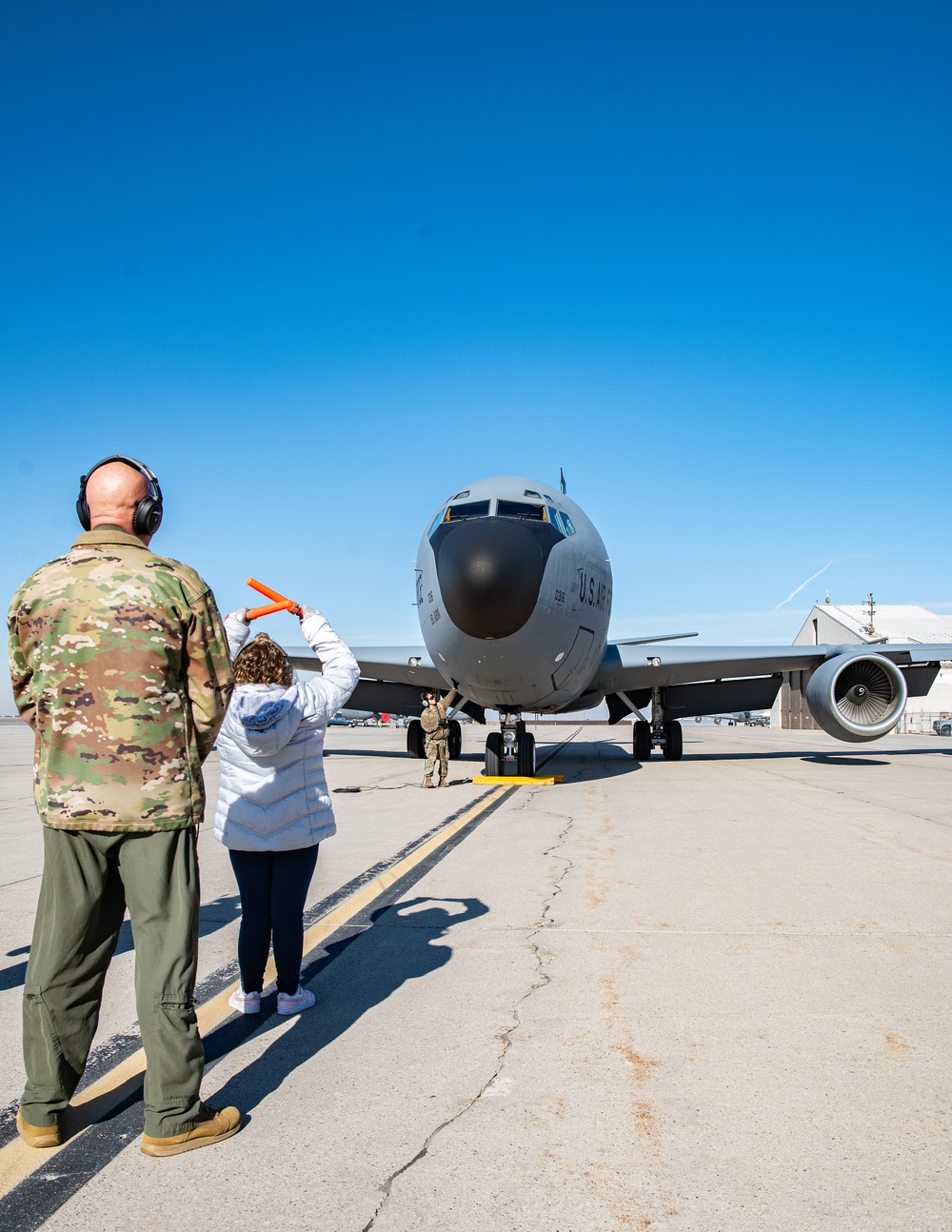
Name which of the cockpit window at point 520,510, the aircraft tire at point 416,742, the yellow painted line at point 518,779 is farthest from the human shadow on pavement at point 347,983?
the aircraft tire at point 416,742

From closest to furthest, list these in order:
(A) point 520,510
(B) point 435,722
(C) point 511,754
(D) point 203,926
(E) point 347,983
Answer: (E) point 347,983 < (D) point 203,926 < (A) point 520,510 < (B) point 435,722 < (C) point 511,754

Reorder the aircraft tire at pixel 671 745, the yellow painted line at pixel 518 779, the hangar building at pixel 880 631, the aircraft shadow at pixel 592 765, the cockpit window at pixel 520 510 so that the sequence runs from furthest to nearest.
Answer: the hangar building at pixel 880 631, the aircraft tire at pixel 671 745, the aircraft shadow at pixel 592 765, the yellow painted line at pixel 518 779, the cockpit window at pixel 520 510

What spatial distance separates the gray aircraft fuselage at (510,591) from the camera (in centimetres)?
1034

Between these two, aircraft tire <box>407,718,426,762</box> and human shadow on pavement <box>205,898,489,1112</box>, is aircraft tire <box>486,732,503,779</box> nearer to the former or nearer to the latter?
aircraft tire <box>407,718,426,762</box>

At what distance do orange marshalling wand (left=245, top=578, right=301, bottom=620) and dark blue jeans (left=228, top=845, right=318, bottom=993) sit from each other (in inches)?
35.8

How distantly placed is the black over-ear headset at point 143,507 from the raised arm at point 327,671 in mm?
733

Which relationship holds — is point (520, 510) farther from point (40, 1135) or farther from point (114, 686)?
point (40, 1135)

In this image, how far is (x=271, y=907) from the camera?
133 inches

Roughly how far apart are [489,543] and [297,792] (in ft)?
23.5

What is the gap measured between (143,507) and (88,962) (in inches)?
51.9

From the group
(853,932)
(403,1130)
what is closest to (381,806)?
(853,932)

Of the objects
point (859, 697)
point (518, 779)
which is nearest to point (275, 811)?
point (518, 779)

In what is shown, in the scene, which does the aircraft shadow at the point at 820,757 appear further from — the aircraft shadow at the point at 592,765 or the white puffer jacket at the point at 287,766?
the white puffer jacket at the point at 287,766

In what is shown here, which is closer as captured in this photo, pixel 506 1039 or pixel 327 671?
pixel 506 1039
